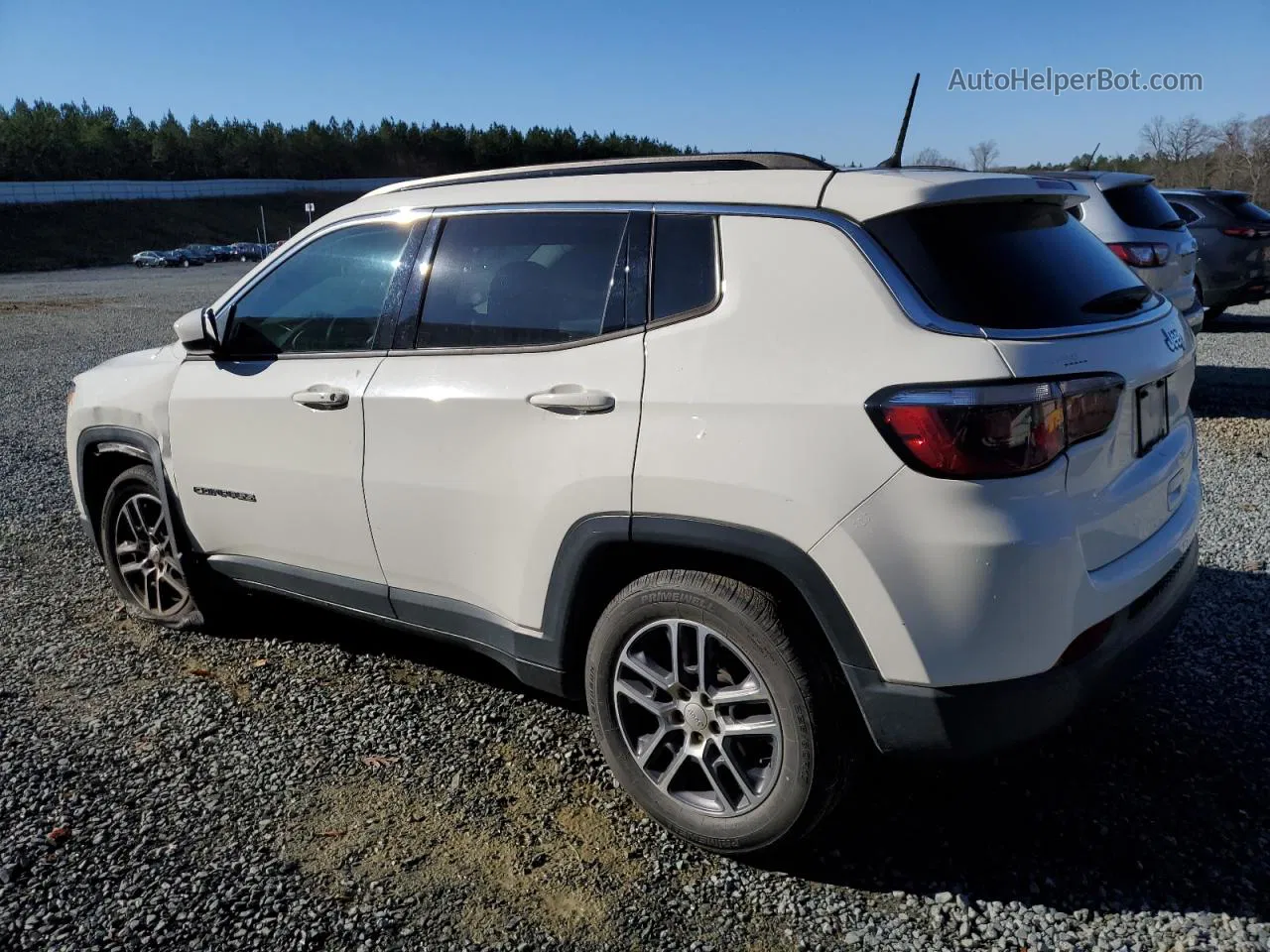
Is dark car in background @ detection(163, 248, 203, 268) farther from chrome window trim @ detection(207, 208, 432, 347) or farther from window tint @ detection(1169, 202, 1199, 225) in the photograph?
chrome window trim @ detection(207, 208, 432, 347)

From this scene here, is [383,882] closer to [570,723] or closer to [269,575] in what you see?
[570,723]

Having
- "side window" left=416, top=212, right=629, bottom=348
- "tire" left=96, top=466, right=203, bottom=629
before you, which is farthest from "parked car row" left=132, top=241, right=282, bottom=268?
"side window" left=416, top=212, right=629, bottom=348

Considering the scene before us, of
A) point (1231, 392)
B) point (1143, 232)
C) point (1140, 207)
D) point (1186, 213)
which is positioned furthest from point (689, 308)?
point (1186, 213)

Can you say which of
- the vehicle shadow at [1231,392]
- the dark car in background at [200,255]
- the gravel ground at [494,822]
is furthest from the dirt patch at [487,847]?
the dark car in background at [200,255]

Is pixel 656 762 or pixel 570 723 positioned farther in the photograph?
pixel 570 723

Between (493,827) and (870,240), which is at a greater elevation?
(870,240)

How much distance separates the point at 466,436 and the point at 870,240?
1366 millimetres

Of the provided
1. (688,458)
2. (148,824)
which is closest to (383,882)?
(148,824)

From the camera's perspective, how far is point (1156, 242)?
8.05 meters

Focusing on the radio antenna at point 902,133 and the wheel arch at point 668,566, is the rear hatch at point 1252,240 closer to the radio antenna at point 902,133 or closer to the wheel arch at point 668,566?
the radio antenna at point 902,133

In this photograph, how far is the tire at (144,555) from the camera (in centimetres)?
440

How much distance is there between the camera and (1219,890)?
2646 mm

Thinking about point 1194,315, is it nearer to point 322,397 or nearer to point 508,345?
point 508,345

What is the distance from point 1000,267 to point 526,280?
1.45 m
